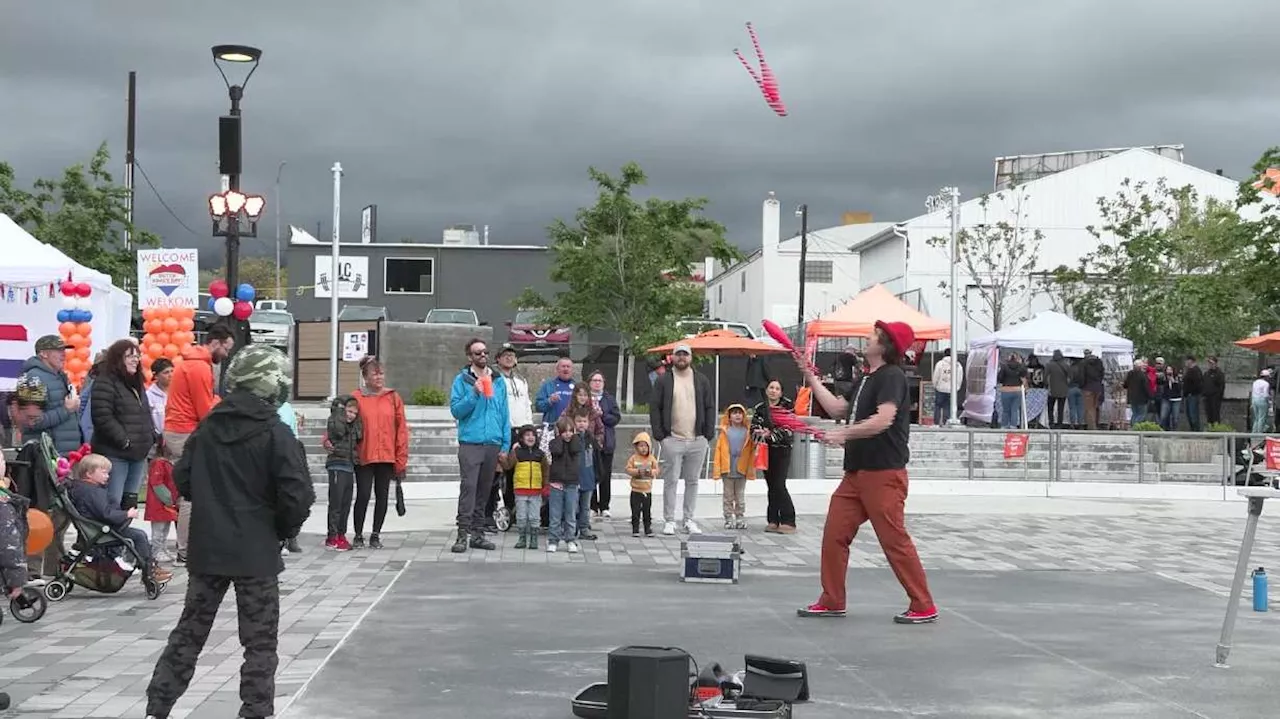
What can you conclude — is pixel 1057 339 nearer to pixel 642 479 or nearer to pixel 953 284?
pixel 953 284

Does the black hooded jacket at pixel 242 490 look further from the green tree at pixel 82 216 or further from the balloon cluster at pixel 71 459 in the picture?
the green tree at pixel 82 216

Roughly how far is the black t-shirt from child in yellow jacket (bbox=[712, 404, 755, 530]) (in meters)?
6.18

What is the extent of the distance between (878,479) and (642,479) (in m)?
5.94

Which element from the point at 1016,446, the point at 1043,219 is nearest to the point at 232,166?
the point at 1016,446

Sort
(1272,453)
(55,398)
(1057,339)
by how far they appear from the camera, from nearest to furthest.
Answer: (55,398), (1272,453), (1057,339)

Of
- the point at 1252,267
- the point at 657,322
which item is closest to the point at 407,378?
the point at 657,322

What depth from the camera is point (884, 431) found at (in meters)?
9.70

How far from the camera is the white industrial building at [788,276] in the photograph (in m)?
69.5

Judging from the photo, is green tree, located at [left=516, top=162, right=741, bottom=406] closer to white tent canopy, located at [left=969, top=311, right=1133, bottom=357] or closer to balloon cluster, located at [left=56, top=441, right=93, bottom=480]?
white tent canopy, located at [left=969, top=311, right=1133, bottom=357]

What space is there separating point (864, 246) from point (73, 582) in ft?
178

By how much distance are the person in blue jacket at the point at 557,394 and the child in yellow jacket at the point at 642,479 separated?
33.0 inches

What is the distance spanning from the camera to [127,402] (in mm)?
11516

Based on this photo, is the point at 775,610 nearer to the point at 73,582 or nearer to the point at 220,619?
the point at 220,619

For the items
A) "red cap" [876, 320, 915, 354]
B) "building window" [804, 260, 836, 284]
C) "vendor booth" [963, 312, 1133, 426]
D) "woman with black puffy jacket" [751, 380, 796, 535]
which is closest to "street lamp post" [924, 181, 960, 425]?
"vendor booth" [963, 312, 1133, 426]
